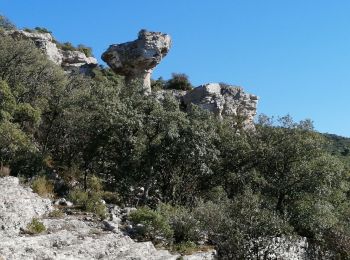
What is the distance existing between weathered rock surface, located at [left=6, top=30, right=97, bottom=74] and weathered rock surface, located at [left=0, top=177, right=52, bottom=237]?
35.4m

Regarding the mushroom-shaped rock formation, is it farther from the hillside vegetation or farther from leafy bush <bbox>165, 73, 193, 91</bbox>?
the hillside vegetation

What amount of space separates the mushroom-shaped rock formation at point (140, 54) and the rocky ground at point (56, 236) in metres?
35.7

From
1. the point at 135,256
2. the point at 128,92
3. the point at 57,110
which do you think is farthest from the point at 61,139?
the point at 135,256

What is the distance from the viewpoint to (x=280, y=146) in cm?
3341

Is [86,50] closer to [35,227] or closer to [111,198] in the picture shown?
[111,198]

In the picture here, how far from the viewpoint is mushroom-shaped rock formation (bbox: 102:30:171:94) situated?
2274 inches

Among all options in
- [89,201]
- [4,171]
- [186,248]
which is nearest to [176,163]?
[89,201]

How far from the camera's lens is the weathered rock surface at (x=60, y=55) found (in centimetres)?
5656

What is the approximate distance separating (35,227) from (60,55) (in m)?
45.0

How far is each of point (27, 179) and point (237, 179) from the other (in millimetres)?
14838

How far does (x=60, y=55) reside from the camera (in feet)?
202

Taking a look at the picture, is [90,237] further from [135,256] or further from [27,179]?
[27,179]

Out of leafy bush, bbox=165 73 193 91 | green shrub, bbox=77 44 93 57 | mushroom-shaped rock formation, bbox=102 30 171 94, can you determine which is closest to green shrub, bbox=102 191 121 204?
mushroom-shaped rock formation, bbox=102 30 171 94

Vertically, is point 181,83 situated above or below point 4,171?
above
